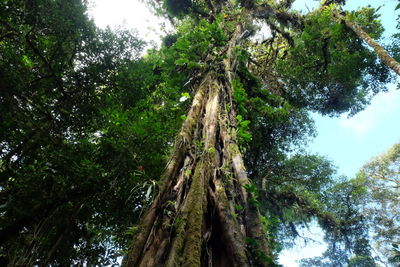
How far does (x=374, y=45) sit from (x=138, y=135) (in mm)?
6410

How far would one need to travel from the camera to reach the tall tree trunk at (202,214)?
167 centimetres

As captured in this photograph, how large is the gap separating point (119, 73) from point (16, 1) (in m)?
1.87

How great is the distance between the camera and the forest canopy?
2061 mm

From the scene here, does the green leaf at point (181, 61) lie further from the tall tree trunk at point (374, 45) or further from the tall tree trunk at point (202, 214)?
the tall tree trunk at point (374, 45)

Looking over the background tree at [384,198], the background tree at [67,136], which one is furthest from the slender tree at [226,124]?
the background tree at [384,198]

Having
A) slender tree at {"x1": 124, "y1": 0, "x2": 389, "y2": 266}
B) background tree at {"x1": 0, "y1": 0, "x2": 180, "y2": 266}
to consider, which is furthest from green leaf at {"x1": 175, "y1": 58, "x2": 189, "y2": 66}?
background tree at {"x1": 0, "y1": 0, "x2": 180, "y2": 266}

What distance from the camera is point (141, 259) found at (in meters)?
1.67

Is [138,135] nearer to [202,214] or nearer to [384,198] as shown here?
[202,214]

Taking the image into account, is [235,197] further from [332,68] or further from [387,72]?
[387,72]

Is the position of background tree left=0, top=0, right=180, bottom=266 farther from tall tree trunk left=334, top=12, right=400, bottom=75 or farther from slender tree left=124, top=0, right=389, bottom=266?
tall tree trunk left=334, top=12, right=400, bottom=75

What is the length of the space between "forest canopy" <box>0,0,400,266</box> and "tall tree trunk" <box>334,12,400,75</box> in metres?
0.04

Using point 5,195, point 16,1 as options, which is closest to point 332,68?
point 16,1

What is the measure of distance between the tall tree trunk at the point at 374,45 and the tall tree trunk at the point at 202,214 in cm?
477

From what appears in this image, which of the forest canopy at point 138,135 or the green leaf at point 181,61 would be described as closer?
the forest canopy at point 138,135
